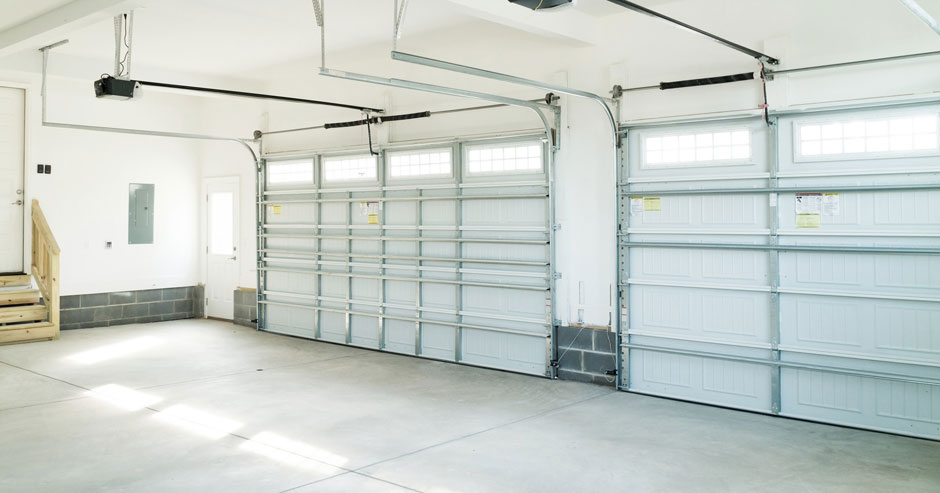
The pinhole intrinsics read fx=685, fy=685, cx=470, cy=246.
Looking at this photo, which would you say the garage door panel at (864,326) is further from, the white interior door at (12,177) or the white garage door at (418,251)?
the white interior door at (12,177)

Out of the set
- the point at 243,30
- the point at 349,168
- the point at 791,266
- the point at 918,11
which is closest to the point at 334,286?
the point at 349,168

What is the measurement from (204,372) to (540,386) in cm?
354

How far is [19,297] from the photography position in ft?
29.9

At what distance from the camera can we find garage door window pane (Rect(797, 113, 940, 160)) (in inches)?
198

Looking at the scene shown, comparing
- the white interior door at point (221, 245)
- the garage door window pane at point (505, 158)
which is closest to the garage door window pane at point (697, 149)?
the garage door window pane at point (505, 158)

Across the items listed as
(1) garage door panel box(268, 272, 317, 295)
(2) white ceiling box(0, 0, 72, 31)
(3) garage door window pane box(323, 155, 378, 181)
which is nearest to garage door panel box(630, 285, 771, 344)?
(3) garage door window pane box(323, 155, 378, 181)

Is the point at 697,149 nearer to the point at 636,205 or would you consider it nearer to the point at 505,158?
the point at 636,205

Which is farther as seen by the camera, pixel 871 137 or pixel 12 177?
pixel 12 177

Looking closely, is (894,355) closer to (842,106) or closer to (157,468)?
(842,106)

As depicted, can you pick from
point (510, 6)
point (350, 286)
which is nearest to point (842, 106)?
point (510, 6)

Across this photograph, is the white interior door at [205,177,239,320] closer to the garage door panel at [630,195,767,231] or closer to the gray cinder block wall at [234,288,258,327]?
the gray cinder block wall at [234,288,258,327]

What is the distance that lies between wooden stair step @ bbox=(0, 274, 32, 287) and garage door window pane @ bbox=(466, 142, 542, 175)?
6.45 metres

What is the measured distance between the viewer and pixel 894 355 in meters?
5.18

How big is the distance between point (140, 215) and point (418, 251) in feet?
17.3
